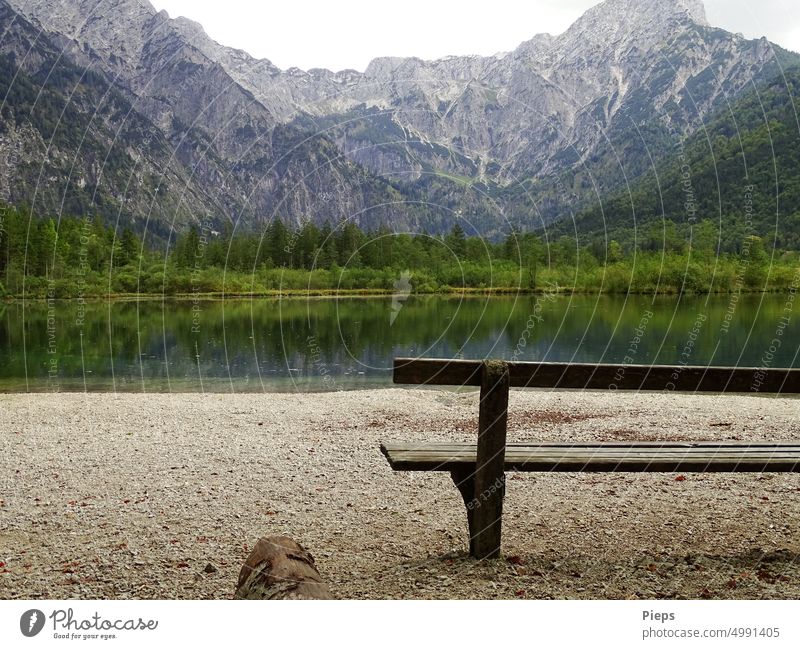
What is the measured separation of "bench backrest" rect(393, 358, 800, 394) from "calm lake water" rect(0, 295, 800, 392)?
521 inches

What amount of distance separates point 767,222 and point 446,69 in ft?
259

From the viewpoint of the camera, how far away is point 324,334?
49625 millimetres

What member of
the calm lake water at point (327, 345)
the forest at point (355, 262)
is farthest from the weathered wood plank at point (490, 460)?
the calm lake water at point (327, 345)

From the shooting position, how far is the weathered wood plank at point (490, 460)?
5.36m

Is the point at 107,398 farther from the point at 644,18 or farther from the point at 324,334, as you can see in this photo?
the point at 324,334

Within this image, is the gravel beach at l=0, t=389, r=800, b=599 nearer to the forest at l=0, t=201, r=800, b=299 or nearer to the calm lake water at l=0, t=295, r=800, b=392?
the forest at l=0, t=201, r=800, b=299

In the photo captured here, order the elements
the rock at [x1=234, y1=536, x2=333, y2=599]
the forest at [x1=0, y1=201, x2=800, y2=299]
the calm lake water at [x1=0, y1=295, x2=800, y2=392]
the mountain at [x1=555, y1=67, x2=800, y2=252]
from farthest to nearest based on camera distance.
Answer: the mountain at [x1=555, y1=67, x2=800, y2=252]
the forest at [x1=0, y1=201, x2=800, y2=299]
the calm lake water at [x1=0, y1=295, x2=800, y2=392]
the rock at [x1=234, y1=536, x2=333, y2=599]

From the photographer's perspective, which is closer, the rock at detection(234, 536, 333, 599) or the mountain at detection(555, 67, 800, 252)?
the rock at detection(234, 536, 333, 599)

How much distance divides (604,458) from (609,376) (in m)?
0.82

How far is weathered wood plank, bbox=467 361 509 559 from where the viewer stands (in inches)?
211

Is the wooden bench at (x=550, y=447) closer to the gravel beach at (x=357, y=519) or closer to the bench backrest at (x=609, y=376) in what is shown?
the bench backrest at (x=609, y=376)

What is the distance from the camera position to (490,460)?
5.50m

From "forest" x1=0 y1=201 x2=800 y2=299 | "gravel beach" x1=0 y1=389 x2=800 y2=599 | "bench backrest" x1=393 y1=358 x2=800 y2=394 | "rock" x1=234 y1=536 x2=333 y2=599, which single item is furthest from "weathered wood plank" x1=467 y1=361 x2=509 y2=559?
"forest" x1=0 y1=201 x2=800 y2=299

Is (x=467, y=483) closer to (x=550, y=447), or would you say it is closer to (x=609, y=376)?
(x=550, y=447)
